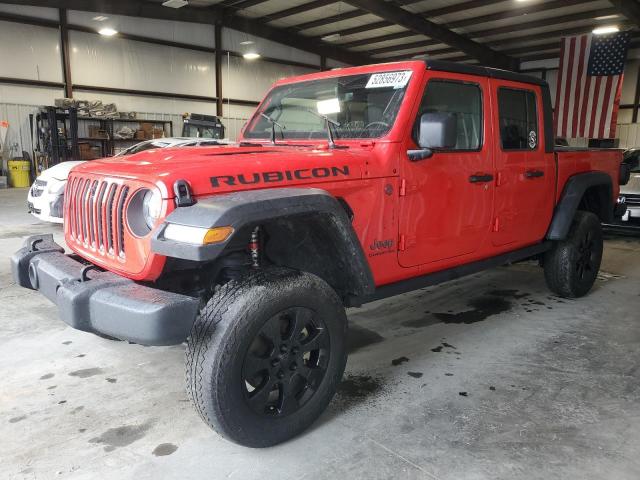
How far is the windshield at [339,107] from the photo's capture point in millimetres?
2762

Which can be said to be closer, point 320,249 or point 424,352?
point 320,249

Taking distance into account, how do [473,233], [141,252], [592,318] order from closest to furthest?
[141,252] < [473,233] < [592,318]

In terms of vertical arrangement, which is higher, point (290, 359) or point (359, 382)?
point (290, 359)

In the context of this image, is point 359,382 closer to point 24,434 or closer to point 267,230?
point 267,230

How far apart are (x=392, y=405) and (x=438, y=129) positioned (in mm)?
1409

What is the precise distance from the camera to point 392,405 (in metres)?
2.58

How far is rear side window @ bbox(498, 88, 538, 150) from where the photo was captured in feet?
10.9

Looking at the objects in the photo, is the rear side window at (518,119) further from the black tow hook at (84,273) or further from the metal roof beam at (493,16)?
the metal roof beam at (493,16)

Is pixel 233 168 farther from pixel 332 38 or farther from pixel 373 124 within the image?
pixel 332 38

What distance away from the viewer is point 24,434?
233 centimetres

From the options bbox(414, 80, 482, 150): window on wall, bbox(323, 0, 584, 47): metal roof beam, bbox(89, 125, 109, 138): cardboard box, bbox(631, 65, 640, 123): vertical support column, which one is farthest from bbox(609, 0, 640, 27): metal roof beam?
bbox(89, 125, 109, 138): cardboard box

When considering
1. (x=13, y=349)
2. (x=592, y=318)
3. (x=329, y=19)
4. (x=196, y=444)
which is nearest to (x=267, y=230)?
(x=196, y=444)

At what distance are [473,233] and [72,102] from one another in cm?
1394

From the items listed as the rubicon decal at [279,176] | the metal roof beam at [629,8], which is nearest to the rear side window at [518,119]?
the rubicon decal at [279,176]
